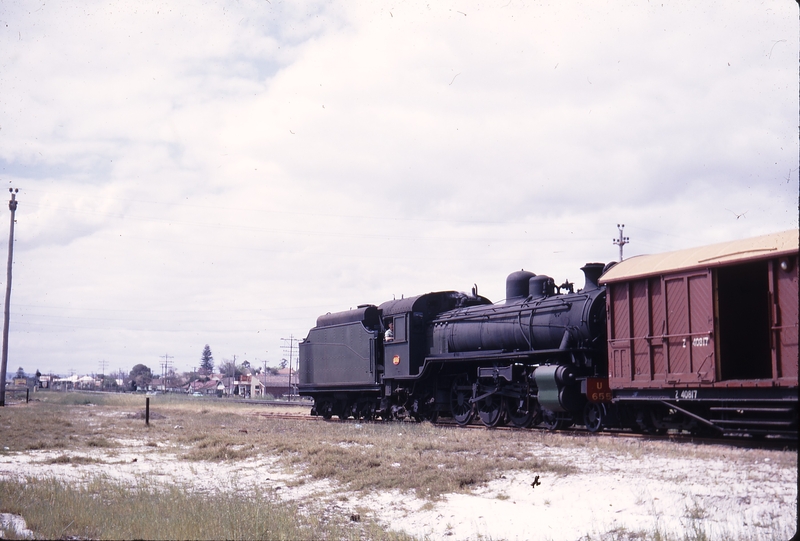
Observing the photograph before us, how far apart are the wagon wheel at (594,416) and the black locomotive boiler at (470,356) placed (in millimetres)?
106

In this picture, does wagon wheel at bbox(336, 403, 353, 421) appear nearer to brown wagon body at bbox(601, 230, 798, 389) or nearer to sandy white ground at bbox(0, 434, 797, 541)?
sandy white ground at bbox(0, 434, 797, 541)

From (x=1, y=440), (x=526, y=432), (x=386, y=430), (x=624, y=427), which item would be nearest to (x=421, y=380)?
(x=386, y=430)

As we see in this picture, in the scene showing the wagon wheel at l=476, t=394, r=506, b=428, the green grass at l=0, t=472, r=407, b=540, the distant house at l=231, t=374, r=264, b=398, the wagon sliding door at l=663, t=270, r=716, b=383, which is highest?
the wagon sliding door at l=663, t=270, r=716, b=383

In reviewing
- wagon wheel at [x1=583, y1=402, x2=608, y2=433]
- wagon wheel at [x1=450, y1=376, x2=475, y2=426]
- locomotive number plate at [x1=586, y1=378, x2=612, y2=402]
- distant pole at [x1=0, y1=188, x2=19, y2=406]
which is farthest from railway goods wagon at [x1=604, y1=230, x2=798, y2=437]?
distant pole at [x1=0, y1=188, x2=19, y2=406]

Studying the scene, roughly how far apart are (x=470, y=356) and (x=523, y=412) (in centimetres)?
235

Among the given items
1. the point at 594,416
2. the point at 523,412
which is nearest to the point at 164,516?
the point at 594,416

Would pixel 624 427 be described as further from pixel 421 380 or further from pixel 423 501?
pixel 421 380

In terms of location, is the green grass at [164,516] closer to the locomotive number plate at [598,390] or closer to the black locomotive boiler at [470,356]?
the locomotive number plate at [598,390]

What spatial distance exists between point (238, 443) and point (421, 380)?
22.4 feet

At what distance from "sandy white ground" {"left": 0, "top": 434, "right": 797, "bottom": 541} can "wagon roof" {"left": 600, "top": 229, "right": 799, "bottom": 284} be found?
3.41 metres

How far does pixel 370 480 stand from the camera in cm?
1330

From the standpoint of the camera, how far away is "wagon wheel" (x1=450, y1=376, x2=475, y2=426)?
21109 mm

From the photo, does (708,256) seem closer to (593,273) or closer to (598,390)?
(598,390)

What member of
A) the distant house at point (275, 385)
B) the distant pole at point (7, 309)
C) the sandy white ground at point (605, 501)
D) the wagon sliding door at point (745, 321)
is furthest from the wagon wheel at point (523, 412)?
the distant house at point (275, 385)
